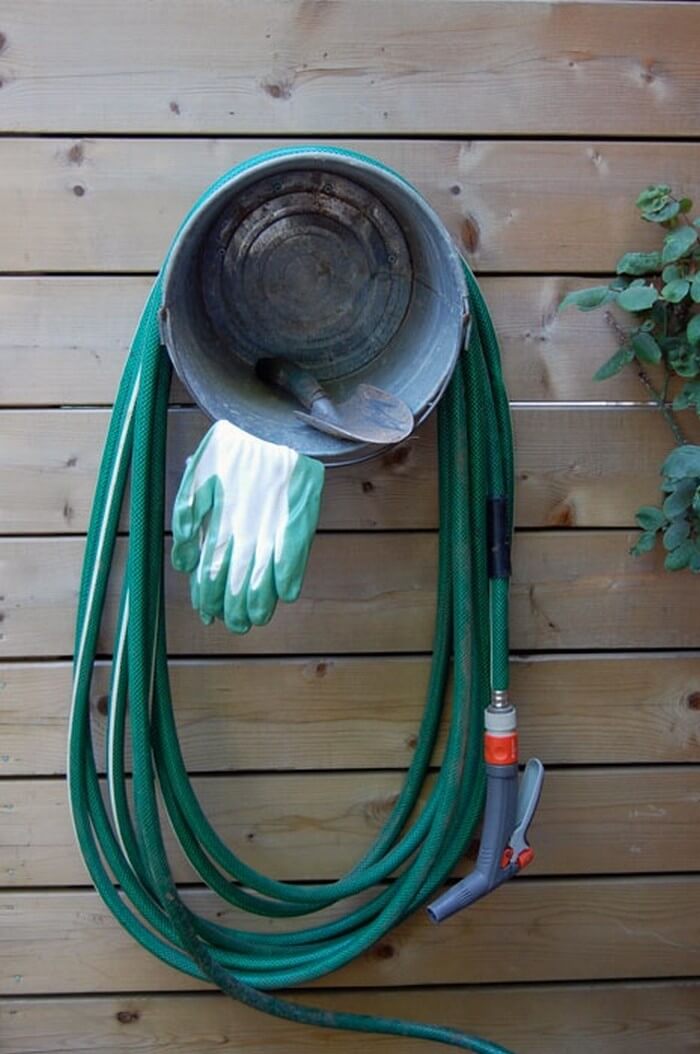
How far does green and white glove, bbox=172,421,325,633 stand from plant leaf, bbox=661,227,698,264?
22.6 inches

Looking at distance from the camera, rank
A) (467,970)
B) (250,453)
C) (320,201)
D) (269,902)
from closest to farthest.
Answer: (250,453) < (320,201) < (269,902) < (467,970)

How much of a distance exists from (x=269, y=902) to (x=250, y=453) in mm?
654

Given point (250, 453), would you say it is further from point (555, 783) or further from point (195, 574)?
point (555, 783)

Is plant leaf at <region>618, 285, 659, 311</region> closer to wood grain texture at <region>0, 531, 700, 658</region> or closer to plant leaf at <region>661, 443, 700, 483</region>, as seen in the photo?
plant leaf at <region>661, 443, 700, 483</region>

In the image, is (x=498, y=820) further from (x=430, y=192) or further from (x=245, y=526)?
(x=430, y=192)

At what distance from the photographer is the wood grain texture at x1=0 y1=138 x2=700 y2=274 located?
127cm

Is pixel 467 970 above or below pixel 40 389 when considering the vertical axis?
below

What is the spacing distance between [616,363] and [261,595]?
0.60m

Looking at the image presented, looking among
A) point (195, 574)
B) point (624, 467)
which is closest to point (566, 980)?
point (624, 467)

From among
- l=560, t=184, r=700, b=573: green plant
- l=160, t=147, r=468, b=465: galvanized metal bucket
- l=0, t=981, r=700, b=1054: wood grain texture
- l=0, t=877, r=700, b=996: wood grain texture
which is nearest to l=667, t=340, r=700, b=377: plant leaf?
l=560, t=184, r=700, b=573: green plant

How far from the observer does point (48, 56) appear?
1.25 metres

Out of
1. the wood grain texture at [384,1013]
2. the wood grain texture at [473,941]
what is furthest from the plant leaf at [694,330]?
the wood grain texture at [384,1013]

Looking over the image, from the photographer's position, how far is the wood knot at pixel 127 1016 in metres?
1.41

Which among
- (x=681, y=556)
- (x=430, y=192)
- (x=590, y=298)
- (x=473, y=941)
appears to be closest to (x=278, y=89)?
(x=430, y=192)
